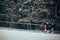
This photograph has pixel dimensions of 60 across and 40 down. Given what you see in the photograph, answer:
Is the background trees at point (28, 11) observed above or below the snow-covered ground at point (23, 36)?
above

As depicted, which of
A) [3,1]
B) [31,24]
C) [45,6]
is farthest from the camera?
[3,1]

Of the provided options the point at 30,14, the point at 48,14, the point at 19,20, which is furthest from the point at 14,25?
the point at 48,14

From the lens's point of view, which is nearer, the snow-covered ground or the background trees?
the snow-covered ground

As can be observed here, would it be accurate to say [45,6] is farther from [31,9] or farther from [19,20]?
[19,20]

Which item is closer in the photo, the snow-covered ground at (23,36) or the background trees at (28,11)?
the snow-covered ground at (23,36)

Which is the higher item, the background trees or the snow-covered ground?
the background trees

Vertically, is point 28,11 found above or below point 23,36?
above

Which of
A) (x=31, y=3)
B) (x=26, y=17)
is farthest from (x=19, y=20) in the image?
(x=31, y=3)

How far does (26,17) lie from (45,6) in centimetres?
265

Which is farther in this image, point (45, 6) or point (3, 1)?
point (3, 1)

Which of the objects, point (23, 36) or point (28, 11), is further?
point (28, 11)

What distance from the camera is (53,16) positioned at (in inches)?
922

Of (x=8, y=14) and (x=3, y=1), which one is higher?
(x=3, y=1)

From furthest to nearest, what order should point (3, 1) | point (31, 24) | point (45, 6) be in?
point (3, 1) → point (45, 6) → point (31, 24)
